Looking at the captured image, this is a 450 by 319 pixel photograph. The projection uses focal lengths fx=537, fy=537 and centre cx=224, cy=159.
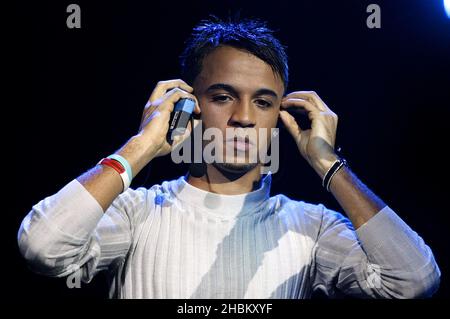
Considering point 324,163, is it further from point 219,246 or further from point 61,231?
point 61,231

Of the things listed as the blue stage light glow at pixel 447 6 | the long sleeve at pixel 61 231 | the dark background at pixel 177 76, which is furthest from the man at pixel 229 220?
A: the blue stage light glow at pixel 447 6

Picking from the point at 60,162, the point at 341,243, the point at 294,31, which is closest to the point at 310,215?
the point at 341,243

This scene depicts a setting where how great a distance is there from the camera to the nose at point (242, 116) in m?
1.97

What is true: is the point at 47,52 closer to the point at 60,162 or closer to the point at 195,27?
the point at 60,162

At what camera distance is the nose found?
1966mm

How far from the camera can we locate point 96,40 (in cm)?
240

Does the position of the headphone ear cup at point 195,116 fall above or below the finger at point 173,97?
below

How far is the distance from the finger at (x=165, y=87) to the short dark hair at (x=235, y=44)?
127 mm

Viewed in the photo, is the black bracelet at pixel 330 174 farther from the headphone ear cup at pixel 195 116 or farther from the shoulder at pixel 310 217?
the headphone ear cup at pixel 195 116

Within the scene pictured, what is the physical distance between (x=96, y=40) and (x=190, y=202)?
35.9 inches

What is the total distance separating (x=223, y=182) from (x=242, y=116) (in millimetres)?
286

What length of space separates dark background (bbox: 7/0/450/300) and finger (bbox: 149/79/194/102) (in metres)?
0.49

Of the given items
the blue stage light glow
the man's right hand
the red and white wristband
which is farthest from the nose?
the blue stage light glow

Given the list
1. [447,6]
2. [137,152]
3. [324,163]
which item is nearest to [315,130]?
[324,163]
